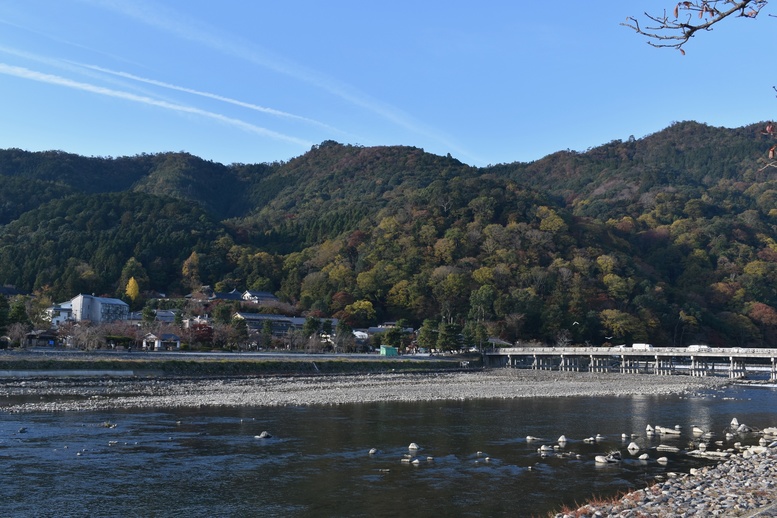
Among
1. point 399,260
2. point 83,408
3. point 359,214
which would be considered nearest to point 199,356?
point 83,408

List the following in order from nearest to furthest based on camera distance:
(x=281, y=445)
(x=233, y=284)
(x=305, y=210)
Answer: (x=281, y=445) → (x=233, y=284) → (x=305, y=210)

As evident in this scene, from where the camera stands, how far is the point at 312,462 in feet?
49.2

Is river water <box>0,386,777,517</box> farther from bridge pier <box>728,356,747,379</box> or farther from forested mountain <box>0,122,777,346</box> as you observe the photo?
forested mountain <box>0,122,777,346</box>

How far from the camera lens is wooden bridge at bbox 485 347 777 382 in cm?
5500

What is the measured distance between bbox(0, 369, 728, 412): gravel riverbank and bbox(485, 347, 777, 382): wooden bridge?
8214 mm

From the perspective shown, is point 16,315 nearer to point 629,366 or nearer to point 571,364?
point 571,364

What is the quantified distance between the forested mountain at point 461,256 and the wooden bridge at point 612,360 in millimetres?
3725

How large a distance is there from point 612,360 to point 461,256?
896 inches

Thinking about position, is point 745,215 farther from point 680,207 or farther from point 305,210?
point 305,210

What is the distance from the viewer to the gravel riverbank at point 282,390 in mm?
25688

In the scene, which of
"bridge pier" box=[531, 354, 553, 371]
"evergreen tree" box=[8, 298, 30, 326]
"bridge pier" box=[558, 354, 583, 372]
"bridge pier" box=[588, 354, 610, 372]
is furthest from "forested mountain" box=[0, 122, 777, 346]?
"evergreen tree" box=[8, 298, 30, 326]

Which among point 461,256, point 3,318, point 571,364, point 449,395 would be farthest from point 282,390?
point 461,256

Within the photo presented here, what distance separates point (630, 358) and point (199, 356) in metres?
42.1

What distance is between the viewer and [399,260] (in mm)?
79375
